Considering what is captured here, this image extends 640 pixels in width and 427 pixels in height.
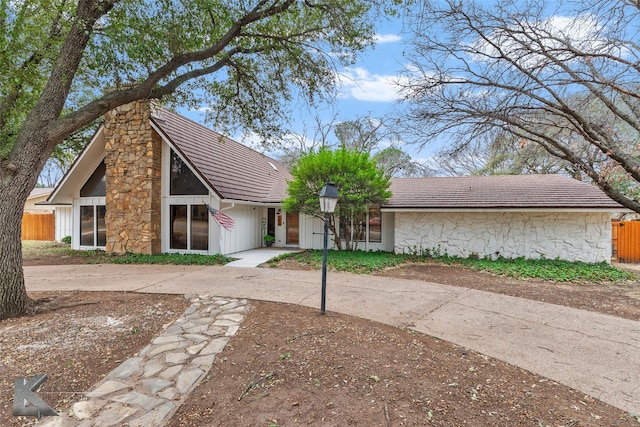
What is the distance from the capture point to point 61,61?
5.43 metres

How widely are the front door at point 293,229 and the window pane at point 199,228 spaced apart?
4310mm

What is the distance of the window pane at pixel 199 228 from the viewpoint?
448 inches

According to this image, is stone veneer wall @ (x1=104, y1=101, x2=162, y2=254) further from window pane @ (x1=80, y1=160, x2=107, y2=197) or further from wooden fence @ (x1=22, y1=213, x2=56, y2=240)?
wooden fence @ (x1=22, y1=213, x2=56, y2=240)

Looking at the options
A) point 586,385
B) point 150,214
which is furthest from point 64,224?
point 586,385

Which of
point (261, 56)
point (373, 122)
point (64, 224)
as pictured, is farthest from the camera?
point (373, 122)

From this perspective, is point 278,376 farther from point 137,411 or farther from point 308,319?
point 308,319

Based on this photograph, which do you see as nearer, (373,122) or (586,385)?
(586,385)

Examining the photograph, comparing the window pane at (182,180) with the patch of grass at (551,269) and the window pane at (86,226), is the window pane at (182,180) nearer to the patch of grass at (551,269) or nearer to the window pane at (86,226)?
the window pane at (86,226)

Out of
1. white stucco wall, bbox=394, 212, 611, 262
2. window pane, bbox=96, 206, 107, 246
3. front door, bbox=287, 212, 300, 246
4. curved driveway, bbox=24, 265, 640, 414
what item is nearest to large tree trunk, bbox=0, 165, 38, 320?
curved driveway, bbox=24, 265, 640, 414

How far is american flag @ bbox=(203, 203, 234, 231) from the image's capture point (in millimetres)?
10695

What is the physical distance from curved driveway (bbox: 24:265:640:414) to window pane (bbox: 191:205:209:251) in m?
1.94

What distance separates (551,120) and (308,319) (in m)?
10.1

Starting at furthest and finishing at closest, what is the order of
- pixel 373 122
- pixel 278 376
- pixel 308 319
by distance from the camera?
pixel 373 122
pixel 308 319
pixel 278 376

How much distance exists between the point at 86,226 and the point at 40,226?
9.88m
